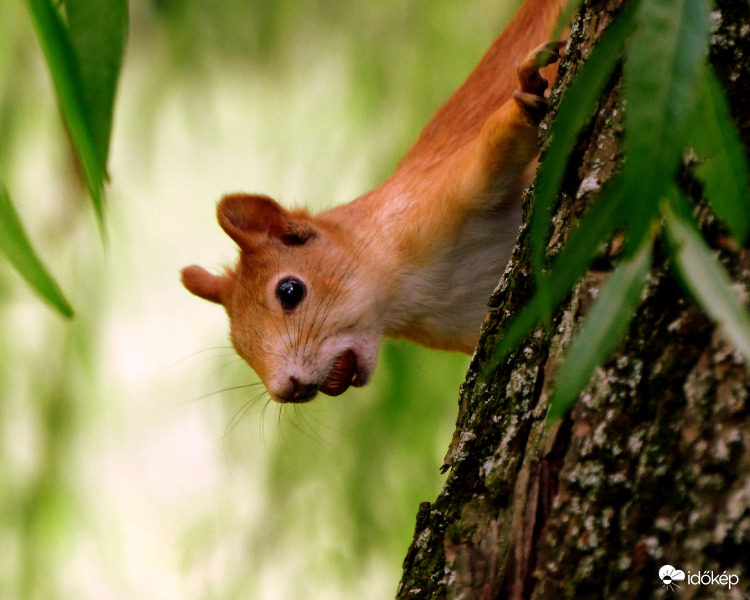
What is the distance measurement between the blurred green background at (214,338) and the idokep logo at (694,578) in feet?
4.11

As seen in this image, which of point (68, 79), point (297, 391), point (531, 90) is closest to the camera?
point (68, 79)

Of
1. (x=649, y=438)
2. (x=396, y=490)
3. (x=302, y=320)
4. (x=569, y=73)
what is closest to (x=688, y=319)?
(x=649, y=438)

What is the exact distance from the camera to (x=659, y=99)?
52cm

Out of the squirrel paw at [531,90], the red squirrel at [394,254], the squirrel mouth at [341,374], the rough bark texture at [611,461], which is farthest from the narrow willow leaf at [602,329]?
the squirrel mouth at [341,374]

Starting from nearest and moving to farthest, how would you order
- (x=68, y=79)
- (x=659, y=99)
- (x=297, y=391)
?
(x=659, y=99) → (x=68, y=79) → (x=297, y=391)

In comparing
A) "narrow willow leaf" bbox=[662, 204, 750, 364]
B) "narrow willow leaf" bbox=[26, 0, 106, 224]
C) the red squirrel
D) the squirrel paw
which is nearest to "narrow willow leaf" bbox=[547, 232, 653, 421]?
"narrow willow leaf" bbox=[662, 204, 750, 364]

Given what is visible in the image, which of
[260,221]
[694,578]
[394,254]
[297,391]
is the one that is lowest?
[694,578]

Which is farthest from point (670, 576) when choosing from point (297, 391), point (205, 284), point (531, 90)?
point (205, 284)

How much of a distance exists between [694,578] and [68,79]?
1.91 feet

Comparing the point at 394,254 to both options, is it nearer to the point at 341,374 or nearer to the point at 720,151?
the point at 341,374

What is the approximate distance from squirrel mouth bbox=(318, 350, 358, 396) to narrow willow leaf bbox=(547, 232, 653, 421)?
3.63 feet

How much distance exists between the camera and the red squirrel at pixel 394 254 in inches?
65.0

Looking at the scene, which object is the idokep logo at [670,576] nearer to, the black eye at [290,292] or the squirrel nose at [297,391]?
the squirrel nose at [297,391]

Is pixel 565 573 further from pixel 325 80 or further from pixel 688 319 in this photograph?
pixel 325 80
